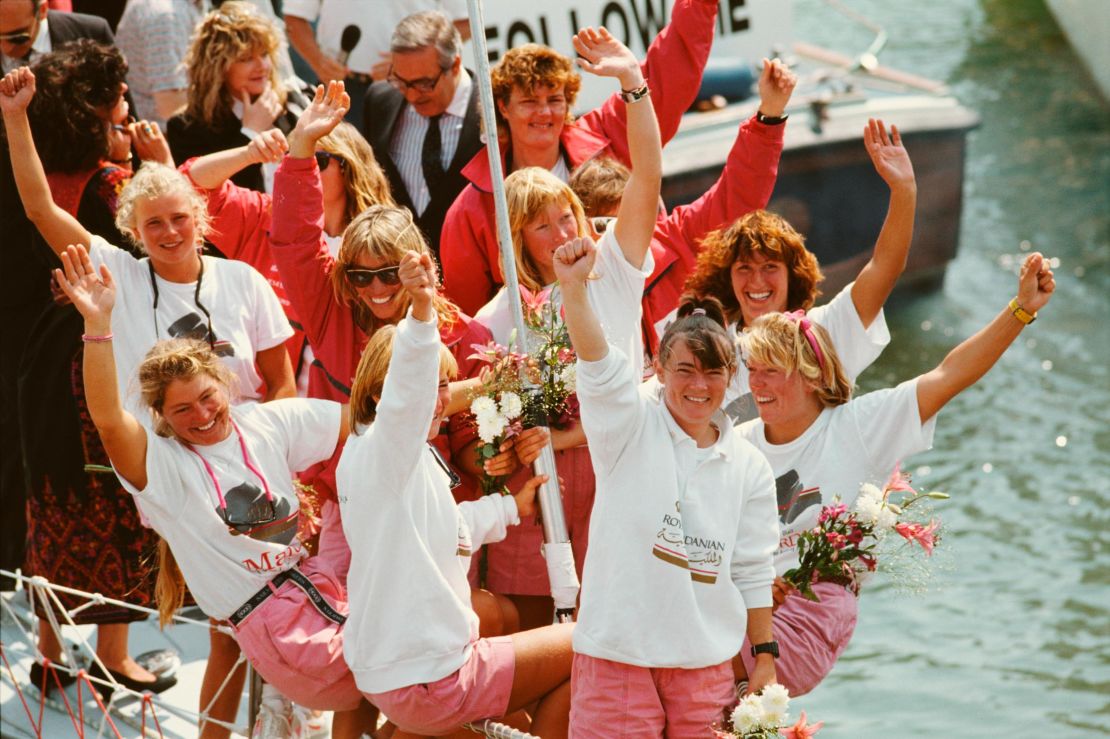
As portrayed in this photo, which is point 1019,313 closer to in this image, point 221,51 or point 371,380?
point 371,380

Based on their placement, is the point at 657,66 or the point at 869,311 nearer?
the point at 869,311

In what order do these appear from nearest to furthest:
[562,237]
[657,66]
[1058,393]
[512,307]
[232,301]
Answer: [512,307] → [562,237] → [232,301] → [657,66] → [1058,393]

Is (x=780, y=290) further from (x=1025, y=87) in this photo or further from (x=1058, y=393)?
(x=1025, y=87)

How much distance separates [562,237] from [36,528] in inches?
86.4

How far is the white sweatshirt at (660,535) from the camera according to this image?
3.25 m

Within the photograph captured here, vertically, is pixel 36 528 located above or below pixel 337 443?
below

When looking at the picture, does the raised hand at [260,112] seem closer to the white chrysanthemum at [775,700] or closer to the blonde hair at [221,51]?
the blonde hair at [221,51]

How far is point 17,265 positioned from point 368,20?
1.90 m

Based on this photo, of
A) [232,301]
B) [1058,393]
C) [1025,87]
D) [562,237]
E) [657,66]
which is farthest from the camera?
[1025,87]

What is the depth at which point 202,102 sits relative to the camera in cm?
512

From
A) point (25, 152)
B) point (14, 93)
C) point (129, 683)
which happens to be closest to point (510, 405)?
point (25, 152)

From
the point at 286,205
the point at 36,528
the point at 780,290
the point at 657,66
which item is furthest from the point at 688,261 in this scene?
the point at 36,528

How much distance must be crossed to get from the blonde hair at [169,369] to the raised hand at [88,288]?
0.16 metres

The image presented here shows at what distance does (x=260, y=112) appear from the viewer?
16.7 feet
